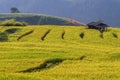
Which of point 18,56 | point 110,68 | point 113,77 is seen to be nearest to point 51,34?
point 18,56

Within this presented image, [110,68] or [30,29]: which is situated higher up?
[110,68]

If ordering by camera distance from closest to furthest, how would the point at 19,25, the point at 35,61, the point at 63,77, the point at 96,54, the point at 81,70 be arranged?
the point at 63,77, the point at 81,70, the point at 35,61, the point at 96,54, the point at 19,25

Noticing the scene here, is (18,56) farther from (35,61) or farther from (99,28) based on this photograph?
(99,28)

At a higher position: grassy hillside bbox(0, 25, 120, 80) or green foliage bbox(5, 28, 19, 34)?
grassy hillside bbox(0, 25, 120, 80)

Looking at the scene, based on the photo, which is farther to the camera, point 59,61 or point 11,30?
point 11,30

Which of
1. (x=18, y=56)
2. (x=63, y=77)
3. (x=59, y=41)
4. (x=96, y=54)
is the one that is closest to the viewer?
(x=63, y=77)

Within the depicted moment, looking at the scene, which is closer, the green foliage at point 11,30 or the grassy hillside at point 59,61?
the grassy hillside at point 59,61

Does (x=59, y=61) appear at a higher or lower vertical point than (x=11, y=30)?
higher

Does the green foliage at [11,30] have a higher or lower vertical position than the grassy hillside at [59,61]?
lower

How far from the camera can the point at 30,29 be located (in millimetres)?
100000

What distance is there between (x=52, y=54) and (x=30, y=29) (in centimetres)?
4267

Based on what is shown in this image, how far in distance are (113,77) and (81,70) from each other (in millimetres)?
5259

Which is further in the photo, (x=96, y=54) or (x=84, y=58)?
(x=96, y=54)

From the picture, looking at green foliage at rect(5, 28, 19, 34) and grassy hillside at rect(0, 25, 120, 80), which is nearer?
grassy hillside at rect(0, 25, 120, 80)
